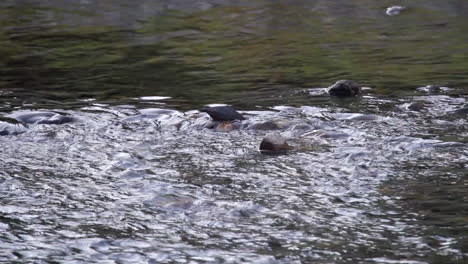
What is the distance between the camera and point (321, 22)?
49.2 ft

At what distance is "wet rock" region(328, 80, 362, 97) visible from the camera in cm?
786

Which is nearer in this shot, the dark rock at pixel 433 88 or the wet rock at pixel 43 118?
the wet rock at pixel 43 118

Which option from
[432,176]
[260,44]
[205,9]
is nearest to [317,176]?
[432,176]

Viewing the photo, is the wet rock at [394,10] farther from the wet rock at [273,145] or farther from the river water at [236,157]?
the wet rock at [273,145]

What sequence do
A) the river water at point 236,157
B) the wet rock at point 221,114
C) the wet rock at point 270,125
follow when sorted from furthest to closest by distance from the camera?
the wet rock at point 221,114
the wet rock at point 270,125
the river water at point 236,157

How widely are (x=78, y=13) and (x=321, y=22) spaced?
208 inches

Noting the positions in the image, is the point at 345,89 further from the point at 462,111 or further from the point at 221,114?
the point at 221,114

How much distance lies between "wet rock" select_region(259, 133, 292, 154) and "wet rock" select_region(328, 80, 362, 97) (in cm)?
219

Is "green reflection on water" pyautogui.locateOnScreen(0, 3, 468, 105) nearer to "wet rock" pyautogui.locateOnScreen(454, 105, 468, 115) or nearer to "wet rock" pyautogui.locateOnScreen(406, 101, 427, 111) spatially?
"wet rock" pyautogui.locateOnScreen(406, 101, 427, 111)

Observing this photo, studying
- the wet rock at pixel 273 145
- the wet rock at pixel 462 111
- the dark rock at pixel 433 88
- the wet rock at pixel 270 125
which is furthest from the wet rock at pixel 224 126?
the dark rock at pixel 433 88

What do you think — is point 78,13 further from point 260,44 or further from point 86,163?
point 86,163

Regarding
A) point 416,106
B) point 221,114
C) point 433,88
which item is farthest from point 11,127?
point 433,88

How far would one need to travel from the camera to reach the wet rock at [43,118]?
6.93 metres

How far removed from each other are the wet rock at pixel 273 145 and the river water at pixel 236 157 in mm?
72
